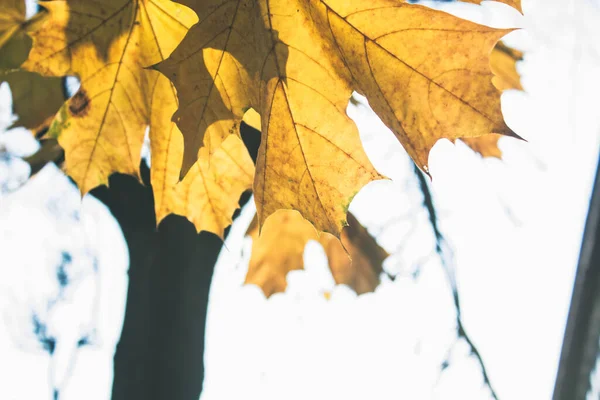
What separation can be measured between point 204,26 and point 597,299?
1611 millimetres

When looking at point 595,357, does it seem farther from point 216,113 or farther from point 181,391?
point 216,113

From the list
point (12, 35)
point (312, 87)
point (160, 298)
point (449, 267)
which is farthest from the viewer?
point (449, 267)

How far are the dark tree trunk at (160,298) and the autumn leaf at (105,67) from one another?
36 cm

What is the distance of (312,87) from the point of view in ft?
2.25

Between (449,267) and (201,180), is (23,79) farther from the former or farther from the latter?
(449,267)

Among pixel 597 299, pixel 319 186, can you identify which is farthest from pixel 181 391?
pixel 597 299

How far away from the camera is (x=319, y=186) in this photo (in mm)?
692

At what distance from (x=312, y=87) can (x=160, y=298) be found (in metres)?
0.86

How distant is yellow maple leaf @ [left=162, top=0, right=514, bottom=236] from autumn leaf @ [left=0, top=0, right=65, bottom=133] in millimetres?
552

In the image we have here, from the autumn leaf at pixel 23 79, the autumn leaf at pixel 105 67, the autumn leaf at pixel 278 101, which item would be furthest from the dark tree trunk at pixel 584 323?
the autumn leaf at pixel 23 79

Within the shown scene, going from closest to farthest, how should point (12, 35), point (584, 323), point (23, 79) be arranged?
point (12, 35), point (23, 79), point (584, 323)

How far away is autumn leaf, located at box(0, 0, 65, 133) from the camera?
99 cm

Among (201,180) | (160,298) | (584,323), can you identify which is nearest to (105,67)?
(201,180)

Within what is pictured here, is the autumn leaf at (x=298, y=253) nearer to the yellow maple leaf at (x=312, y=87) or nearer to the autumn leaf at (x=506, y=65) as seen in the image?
the autumn leaf at (x=506, y=65)
